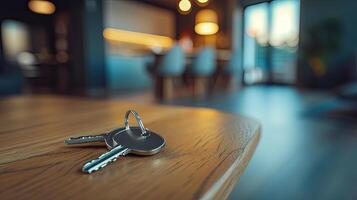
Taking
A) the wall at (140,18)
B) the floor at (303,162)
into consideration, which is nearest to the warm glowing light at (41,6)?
the floor at (303,162)

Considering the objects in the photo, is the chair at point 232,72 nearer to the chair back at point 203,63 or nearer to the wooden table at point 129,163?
the chair back at point 203,63

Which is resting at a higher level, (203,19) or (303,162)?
(203,19)


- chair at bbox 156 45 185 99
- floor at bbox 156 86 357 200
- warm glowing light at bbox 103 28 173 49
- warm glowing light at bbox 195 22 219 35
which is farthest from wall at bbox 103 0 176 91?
warm glowing light at bbox 195 22 219 35

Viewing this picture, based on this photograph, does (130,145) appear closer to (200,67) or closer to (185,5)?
(185,5)

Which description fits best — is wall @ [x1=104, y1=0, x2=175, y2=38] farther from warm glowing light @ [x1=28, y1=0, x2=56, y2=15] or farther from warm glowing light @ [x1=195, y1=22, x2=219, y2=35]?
warm glowing light @ [x1=195, y1=22, x2=219, y2=35]

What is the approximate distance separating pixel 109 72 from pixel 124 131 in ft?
17.2

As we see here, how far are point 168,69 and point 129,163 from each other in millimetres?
3512

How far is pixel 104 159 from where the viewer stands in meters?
0.24

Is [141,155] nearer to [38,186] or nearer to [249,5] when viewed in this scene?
[38,186]

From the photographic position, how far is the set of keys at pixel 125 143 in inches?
9.3

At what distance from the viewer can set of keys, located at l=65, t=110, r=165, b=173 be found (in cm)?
24

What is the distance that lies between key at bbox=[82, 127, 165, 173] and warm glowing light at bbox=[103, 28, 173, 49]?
20.2 feet

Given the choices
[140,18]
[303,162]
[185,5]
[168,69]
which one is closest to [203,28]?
[185,5]

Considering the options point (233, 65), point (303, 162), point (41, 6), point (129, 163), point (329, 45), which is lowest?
point (303, 162)
